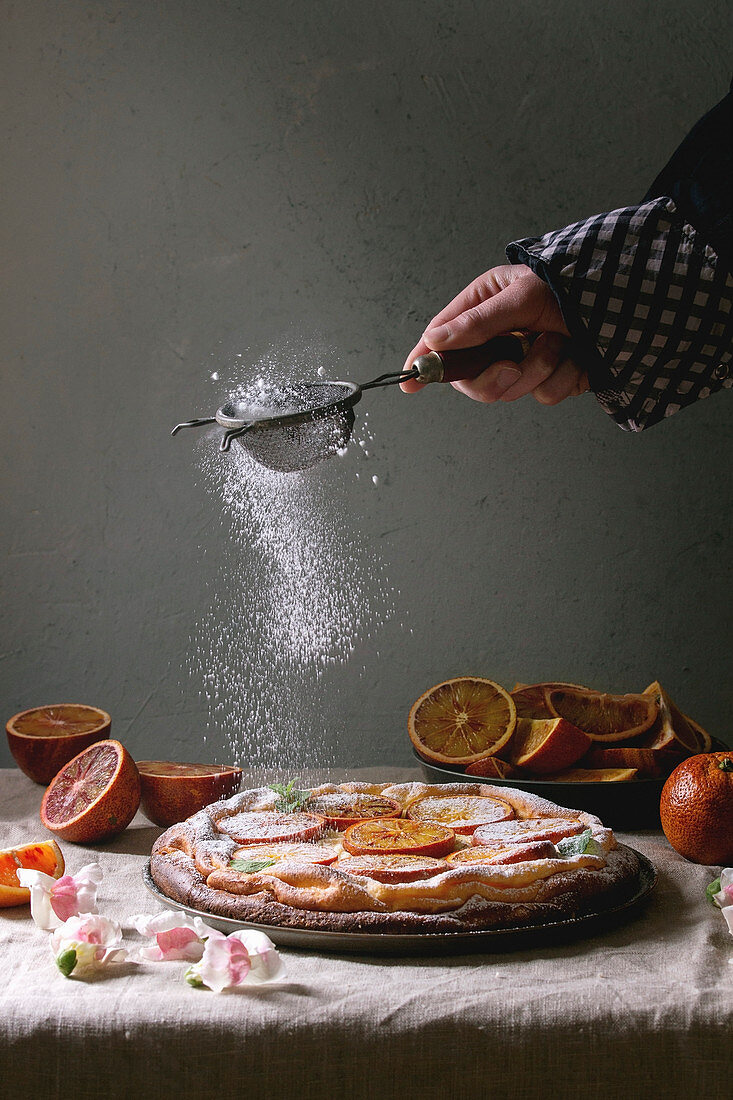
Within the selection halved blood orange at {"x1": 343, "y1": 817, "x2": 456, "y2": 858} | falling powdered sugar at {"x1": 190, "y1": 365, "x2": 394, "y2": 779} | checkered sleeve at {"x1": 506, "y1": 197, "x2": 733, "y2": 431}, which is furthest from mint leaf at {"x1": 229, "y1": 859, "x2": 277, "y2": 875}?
falling powdered sugar at {"x1": 190, "y1": 365, "x2": 394, "y2": 779}

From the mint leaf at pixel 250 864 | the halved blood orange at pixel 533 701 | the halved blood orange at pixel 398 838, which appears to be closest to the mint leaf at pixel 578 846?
the halved blood orange at pixel 398 838

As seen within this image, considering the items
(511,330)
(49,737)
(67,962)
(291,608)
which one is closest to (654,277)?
(511,330)

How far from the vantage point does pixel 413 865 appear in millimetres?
1116

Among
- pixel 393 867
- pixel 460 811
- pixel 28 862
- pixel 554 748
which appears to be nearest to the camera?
pixel 393 867

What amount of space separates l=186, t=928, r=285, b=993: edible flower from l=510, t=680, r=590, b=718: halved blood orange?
83cm

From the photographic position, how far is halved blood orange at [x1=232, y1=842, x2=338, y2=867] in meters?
1.17

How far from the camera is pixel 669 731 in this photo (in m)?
1.58

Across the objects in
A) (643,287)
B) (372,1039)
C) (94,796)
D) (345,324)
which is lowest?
(372,1039)

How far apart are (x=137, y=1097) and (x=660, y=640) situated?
173cm

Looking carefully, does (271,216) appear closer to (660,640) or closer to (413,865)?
(660,640)

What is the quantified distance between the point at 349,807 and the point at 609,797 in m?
0.41

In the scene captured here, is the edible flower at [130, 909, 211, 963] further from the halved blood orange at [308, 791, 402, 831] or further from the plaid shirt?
the plaid shirt

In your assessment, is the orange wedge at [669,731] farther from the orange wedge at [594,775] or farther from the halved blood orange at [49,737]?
the halved blood orange at [49,737]

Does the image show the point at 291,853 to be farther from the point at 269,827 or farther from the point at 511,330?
the point at 511,330
